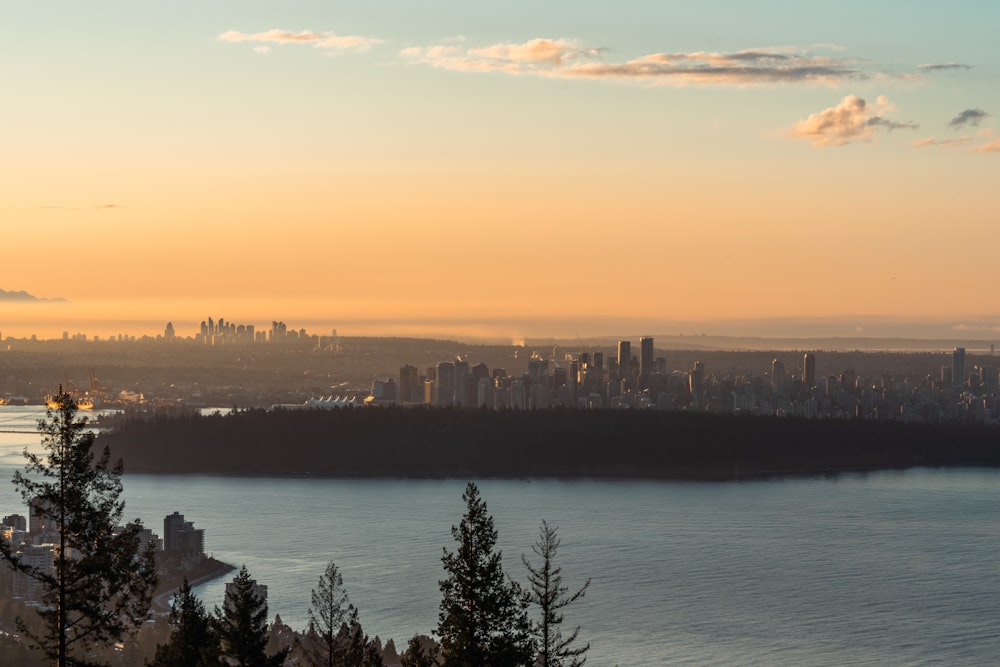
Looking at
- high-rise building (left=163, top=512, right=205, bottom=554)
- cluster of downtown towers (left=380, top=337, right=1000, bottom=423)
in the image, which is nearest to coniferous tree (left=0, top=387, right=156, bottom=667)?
high-rise building (left=163, top=512, right=205, bottom=554)

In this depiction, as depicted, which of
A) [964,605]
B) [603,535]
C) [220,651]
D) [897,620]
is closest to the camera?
[220,651]

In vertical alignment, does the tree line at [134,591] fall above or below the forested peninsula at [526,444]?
above

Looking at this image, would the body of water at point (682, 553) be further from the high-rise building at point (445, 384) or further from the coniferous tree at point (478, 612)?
the high-rise building at point (445, 384)

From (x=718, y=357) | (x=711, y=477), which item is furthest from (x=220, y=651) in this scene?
(x=718, y=357)

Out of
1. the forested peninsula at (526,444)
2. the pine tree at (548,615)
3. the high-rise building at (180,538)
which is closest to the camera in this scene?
the pine tree at (548,615)

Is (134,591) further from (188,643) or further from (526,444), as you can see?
(526,444)

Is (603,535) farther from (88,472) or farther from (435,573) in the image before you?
(88,472)

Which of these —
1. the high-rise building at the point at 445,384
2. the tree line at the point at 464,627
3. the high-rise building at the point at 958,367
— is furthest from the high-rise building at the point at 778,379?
the tree line at the point at 464,627
